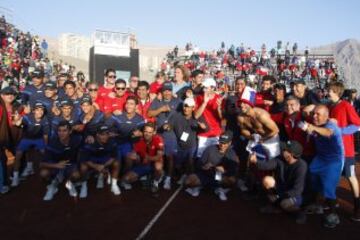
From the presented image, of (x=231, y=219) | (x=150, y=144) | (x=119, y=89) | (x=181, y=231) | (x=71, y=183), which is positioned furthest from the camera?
(x=119, y=89)

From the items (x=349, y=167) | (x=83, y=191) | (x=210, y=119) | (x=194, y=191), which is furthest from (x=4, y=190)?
(x=349, y=167)

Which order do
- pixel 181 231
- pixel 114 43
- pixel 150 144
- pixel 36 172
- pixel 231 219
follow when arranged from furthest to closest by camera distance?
1. pixel 114 43
2. pixel 36 172
3. pixel 150 144
4. pixel 231 219
5. pixel 181 231

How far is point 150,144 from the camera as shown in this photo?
23.3 feet

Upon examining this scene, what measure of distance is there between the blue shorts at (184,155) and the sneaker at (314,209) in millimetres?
2398

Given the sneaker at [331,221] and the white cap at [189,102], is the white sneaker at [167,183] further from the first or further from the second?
the sneaker at [331,221]

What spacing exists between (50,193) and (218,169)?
2939mm

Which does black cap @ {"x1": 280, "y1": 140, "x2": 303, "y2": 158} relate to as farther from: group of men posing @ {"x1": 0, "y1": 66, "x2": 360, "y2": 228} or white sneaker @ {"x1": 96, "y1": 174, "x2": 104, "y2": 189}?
white sneaker @ {"x1": 96, "y1": 174, "x2": 104, "y2": 189}

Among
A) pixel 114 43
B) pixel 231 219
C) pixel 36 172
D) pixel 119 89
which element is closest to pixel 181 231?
pixel 231 219

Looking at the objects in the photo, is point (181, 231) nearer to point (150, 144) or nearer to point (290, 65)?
point (150, 144)

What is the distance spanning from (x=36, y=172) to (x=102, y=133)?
2506mm

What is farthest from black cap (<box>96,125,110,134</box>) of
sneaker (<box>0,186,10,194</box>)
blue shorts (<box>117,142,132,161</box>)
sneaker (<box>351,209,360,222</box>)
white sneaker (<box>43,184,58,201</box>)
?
sneaker (<box>351,209,360,222</box>)

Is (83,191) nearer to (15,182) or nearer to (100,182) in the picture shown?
(100,182)

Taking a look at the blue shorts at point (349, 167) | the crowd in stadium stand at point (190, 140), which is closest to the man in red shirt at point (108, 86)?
Result: the crowd in stadium stand at point (190, 140)

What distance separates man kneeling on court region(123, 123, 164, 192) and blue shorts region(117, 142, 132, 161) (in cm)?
11
